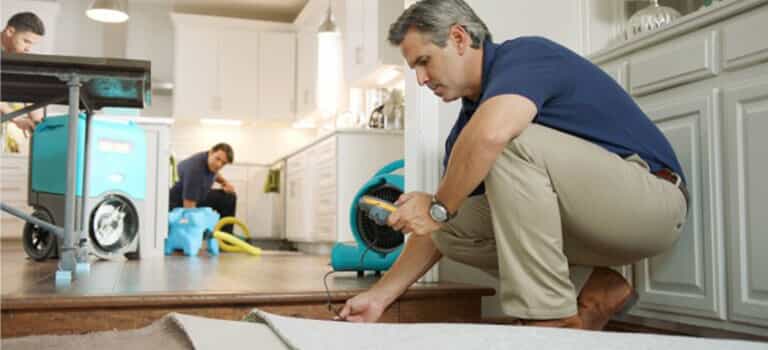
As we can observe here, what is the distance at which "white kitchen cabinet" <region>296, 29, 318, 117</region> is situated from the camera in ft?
24.1

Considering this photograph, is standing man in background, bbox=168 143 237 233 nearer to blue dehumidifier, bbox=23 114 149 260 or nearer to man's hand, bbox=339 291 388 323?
blue dehumidifier, bbox=23 114 149 260

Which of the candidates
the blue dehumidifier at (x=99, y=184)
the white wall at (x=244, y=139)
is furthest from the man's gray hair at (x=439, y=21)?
the white wall at (x=244, y=139)

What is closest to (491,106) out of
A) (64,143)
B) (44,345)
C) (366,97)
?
(44,345)

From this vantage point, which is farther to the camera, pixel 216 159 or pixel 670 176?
pixel 216 159

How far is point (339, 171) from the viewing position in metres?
5.39

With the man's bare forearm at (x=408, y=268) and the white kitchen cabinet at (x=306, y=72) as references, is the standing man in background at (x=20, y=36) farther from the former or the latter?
the man's bare forearm at (x=408, y=268)

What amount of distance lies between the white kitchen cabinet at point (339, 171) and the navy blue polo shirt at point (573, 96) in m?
3.51

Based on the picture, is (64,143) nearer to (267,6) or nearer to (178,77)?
(178,77)

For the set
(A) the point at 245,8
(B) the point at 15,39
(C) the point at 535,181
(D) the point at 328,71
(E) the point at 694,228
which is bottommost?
(E) the point at 694,228

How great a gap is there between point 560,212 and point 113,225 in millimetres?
3284

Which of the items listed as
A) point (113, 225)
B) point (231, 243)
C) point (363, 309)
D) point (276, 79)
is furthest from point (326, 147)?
point (363, 309)

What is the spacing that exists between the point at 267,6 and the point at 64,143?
4.37m

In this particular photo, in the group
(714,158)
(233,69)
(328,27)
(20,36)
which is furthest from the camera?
(233,69)

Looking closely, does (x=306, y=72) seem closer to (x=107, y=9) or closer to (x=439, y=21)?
(x=107, y=9)
